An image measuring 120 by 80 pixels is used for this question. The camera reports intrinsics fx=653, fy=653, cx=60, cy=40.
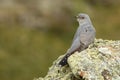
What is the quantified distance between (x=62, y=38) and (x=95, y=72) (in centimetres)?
2342

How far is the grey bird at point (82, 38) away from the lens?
40.4 ft

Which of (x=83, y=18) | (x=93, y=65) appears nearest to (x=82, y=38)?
(x=83, y=18)

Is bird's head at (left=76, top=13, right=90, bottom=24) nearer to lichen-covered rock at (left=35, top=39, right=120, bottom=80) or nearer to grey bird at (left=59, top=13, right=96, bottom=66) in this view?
grey bird at (left=59, top=13, right=96, bottom=66)

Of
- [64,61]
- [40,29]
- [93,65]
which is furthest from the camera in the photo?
[40,29]

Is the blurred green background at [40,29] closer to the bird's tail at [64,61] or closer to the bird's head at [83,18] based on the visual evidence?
the bird's head at [83,18]

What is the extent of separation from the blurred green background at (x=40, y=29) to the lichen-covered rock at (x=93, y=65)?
16.7 metres

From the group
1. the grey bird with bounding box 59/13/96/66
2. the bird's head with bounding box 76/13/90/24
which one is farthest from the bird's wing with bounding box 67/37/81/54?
the bird's head with bounding box 76/13/90/24

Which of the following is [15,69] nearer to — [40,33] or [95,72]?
[40,33]

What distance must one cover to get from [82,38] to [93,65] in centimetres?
135

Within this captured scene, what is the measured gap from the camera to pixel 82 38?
12656mm

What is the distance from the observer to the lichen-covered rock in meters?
11.2

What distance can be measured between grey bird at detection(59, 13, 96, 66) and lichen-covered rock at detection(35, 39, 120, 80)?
0.13 metres

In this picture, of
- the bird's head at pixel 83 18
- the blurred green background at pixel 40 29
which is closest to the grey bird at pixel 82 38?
the bird's head at pixel 83 18

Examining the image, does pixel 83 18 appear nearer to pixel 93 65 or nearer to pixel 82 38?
pixel 82 38
